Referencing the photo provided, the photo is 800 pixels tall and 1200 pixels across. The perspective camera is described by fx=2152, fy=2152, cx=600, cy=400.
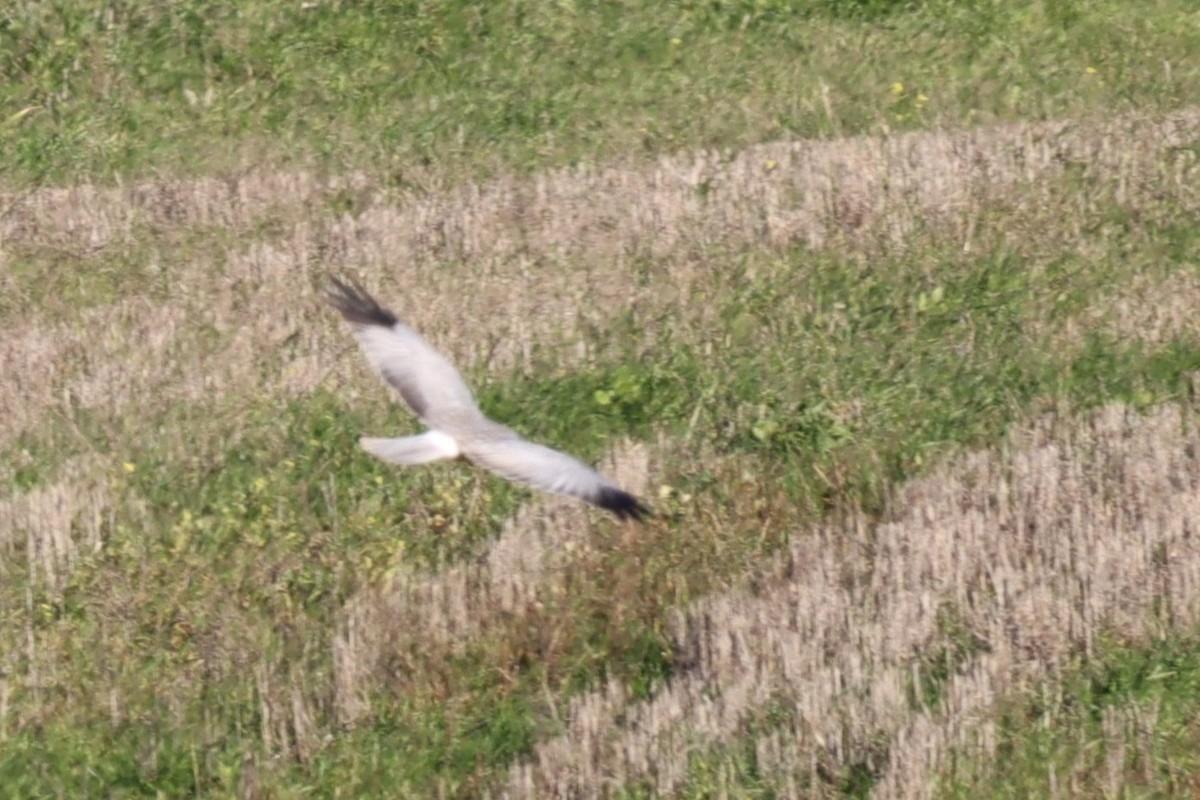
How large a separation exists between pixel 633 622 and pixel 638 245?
366 cm

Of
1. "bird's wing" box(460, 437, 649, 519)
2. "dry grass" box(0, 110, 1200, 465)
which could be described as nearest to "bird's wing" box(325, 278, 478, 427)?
"bird's wing" box(460, 437, 649, 519)

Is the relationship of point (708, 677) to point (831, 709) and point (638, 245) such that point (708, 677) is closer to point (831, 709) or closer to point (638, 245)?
point (831, 709)

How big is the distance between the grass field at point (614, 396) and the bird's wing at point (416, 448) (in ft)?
1.99

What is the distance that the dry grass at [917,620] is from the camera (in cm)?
658

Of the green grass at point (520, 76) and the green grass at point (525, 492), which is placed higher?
the green grass at point (520, 76)

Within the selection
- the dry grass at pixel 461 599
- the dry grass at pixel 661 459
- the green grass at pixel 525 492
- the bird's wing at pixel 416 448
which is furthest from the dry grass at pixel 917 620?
the bird's wing at pixel 416 448

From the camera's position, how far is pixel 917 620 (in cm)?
718

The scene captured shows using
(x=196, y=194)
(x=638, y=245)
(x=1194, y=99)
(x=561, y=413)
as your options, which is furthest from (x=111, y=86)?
(x=1194, y=99)

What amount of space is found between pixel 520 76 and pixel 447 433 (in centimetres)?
656

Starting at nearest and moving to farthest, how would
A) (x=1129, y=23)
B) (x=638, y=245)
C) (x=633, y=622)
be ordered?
1. (x=633, y=622)
2. (x=638, y=245)
3. (x=1129, y=23)

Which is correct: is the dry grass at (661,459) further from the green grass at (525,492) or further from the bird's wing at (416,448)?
the bird's wing at (416,448)

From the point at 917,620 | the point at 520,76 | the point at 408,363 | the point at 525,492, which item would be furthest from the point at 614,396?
the point at 520,76

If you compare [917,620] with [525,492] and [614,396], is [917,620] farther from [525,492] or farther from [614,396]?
[614,396]

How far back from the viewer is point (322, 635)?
298 inches
